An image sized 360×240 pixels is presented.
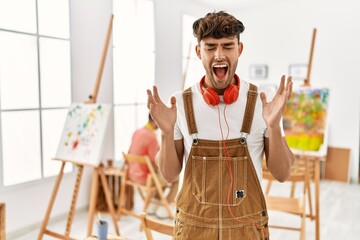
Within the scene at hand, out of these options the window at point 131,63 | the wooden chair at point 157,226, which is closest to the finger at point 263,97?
the wooden chair at point 157,226

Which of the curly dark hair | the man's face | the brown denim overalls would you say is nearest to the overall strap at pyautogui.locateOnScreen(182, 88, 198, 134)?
the brown denim overalls

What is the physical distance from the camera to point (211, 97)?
47.9 inches

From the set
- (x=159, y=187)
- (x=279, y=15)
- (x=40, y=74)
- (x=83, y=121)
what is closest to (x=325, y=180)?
(x=279, y=15)

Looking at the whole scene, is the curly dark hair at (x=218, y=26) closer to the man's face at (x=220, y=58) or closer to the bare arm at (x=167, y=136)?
the man's face at (x=220, y=58)

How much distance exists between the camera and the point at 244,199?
120cm

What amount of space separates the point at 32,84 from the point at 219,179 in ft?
8.42

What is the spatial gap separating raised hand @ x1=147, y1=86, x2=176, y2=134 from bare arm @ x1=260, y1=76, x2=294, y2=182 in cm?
33

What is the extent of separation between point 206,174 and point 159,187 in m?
2.03

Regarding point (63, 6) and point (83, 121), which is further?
point (63, 6)

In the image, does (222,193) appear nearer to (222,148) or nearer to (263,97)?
(222,148)

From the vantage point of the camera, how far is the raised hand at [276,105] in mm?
1101

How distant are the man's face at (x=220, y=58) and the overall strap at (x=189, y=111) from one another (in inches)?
4.1

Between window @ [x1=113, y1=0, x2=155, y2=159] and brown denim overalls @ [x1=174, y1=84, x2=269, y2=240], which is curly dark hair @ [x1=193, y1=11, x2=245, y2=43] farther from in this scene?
window @ [x1=113, y1=0, x2=155, y2=159]

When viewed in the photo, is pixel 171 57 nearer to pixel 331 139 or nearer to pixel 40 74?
pixel 40 74
